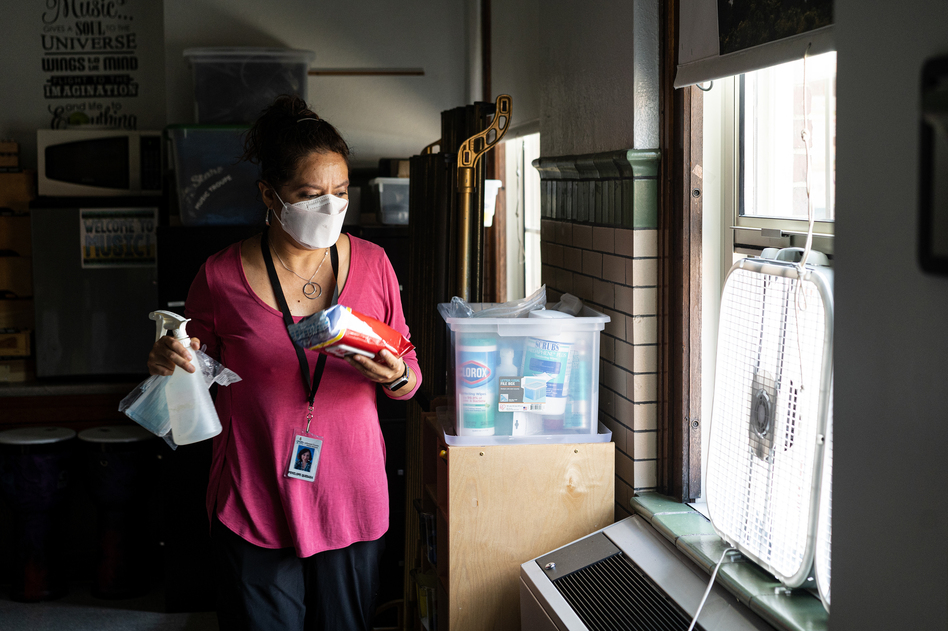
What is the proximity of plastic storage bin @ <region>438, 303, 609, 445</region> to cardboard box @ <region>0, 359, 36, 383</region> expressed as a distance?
119 inches

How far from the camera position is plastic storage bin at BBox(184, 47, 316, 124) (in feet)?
12.5

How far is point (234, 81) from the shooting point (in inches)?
150

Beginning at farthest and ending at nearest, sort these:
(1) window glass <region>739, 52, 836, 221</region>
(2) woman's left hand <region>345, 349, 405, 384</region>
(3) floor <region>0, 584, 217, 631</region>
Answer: (3) floor <region>0, 584, 217, 631</region>, (2) woman's left hand <region>345, 349, 405, 384</region>, (1) window glass <region>739, 52, 836, 221</region>

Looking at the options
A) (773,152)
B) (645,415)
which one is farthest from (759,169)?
(645,415)

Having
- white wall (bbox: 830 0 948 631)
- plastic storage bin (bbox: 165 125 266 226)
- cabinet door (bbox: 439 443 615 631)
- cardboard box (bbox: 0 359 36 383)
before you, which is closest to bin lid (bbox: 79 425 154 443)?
cardboard box (bbox: 0 359 36 383)

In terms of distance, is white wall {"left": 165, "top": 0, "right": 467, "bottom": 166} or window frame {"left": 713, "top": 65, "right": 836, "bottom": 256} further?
white wall {"left": 165, "top": 0, "right": 467, "bottom": 166}

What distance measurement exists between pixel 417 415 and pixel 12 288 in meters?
2.73

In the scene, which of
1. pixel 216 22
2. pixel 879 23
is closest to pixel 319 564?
pixel 879 23

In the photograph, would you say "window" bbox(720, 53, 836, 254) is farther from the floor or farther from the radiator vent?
the floor

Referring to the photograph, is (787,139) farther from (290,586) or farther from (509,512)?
(290,586)

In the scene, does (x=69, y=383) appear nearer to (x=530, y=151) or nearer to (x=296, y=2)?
(x=296, y=2)

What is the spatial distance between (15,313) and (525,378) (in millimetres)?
3370

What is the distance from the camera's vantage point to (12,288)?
427cm

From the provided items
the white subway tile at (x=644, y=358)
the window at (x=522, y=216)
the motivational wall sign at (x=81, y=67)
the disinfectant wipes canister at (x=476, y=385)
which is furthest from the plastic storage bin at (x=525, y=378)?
the motivational wall sign at (x=81, y=67)
